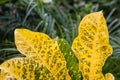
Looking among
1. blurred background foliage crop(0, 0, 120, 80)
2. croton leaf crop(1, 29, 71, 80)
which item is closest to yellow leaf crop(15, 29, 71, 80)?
croton leaf crop(1, 29, 71, 80)

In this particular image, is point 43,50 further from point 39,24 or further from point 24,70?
point 39,24

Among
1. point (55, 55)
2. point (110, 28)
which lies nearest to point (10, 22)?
point (110, 28)

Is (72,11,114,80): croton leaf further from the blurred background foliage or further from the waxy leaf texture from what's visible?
the blurred background foliage

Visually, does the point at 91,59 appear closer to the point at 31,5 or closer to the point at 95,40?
the point at 95,40

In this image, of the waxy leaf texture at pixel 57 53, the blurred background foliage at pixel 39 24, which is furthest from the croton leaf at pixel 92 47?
the blurred background foliage at pixel 39 24

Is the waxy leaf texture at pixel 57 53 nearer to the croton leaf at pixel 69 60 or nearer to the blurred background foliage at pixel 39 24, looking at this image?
the croton leaf at pixel 69 60

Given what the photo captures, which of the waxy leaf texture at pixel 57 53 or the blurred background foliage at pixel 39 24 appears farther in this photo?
the blurred background foliage at pixel 39 24

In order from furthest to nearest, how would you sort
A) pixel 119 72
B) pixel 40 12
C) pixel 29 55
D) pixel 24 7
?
pixel 24 7 < pixel 40 12 < pixel 119 72 < pixel 29 55
